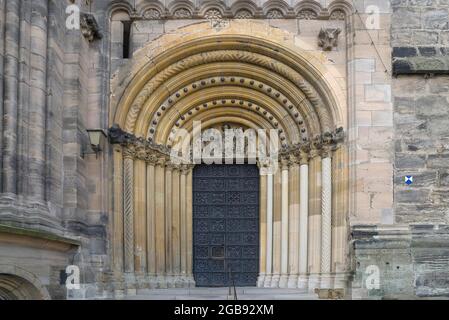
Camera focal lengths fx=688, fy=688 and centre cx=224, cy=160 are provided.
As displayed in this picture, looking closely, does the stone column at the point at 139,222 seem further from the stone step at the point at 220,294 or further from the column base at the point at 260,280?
the column base at the point at 260,280

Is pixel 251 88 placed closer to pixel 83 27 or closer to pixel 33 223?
pixel 83 27

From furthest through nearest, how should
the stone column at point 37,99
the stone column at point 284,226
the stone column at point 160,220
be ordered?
the stone column at point 284,226 → the stone column at point 160,220 → the stone column at point 37,99

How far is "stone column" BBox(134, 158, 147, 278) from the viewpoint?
11.3 m

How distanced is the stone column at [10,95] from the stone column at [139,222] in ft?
10.5

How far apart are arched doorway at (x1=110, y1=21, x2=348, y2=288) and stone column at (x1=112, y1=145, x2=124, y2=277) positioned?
0.05 feet

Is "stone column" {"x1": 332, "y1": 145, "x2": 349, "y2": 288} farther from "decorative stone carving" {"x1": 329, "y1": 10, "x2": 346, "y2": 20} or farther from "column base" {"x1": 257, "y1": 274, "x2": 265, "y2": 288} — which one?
"decorative stone carving" {"x1": 329, "y1": 10, "x2": 346, "y2": 20}

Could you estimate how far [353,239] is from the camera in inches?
422

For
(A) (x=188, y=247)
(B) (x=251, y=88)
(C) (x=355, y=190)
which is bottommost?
(A) (x=188, y=247)

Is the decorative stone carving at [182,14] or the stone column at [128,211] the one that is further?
the decorative stone carving at [182,14]

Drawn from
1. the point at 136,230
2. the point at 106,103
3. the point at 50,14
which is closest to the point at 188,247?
the point at 136,230

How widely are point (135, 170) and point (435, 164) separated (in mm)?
4863

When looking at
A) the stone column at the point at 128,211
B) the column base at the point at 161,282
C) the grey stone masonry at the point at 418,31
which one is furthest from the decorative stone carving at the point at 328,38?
the column base at the point at 161,282

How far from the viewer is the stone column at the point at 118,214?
1093cm

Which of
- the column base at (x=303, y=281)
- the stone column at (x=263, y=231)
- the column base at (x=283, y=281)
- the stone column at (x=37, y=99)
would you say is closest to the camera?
the stone column at (x=37, y=99)
